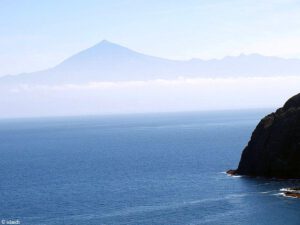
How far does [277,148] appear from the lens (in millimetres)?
121375

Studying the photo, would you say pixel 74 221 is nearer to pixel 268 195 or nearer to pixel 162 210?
pixel 162 210

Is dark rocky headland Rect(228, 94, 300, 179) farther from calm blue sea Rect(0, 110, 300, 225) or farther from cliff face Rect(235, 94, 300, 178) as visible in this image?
calm blue sea Rect(0, 110, 300, 225)

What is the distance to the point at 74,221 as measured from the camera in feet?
278

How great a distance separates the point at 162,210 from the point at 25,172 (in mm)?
69979

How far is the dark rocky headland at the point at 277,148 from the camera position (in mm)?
118438

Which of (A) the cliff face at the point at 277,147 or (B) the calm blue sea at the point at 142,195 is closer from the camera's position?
(B) the calm blue sea at the point at 142,195

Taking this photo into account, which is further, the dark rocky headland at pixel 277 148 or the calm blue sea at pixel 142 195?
the dark rocky headland at pixel 277 148

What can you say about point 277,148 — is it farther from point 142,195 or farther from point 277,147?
point 142,195

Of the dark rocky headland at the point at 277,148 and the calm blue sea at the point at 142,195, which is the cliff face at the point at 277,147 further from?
the calm blue sea at the point at 142,195

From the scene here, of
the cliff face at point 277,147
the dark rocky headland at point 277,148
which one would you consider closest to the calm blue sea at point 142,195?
the dark rocky headland at point 277,148

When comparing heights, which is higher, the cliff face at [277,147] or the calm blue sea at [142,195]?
the cliff face at [277,147]

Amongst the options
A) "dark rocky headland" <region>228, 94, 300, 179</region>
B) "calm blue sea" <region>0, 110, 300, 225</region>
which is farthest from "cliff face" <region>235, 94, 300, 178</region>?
"calm blue sea" <region>0, 110, 300, 225</region>

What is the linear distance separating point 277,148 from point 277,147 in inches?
11.5

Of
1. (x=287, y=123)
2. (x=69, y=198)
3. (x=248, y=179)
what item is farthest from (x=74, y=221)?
(x=287, y=123)
